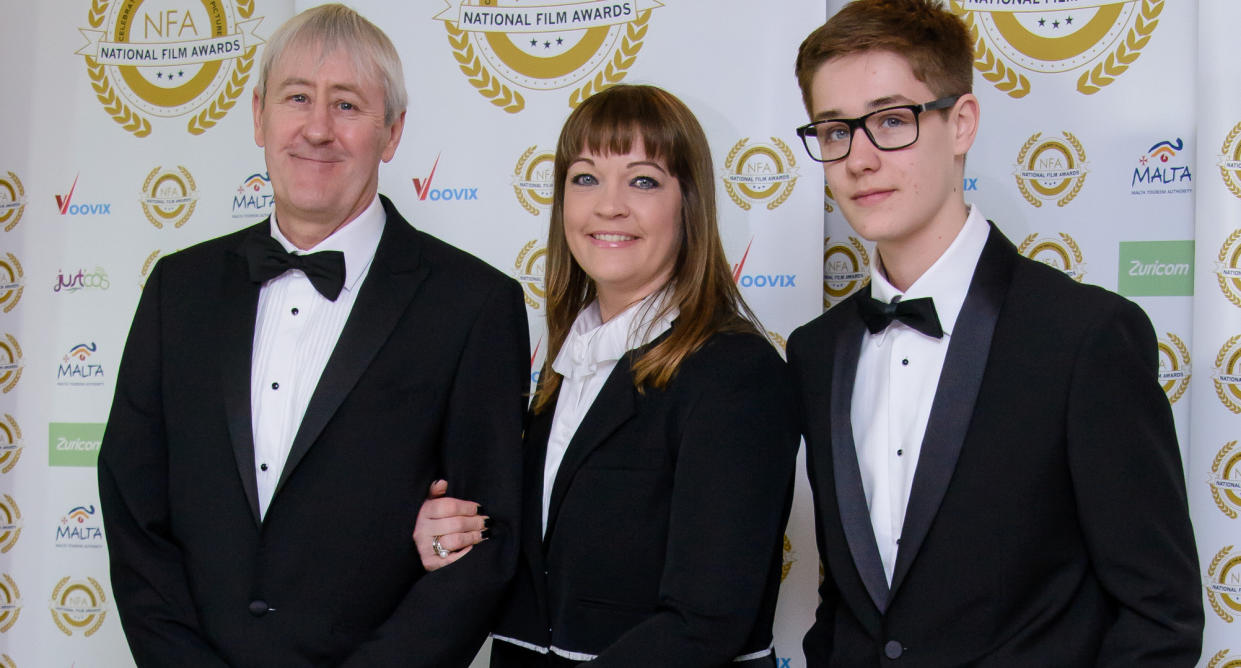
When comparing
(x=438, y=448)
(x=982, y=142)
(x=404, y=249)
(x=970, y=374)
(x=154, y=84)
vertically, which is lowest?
(x=438, y=448)

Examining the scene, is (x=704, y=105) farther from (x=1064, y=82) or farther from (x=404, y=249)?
(x=404, y=249)

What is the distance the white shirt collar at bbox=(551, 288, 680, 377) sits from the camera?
2041 millimetres

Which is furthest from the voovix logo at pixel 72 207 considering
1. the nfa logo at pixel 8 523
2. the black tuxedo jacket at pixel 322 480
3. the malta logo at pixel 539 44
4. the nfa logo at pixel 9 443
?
the black tuxedo jacket at pixel 322 480

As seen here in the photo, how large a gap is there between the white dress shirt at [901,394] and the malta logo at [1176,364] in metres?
1.34

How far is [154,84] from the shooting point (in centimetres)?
377

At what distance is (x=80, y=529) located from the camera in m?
3.69

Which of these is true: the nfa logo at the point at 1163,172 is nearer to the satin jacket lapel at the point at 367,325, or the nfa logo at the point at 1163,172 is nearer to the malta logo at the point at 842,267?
the malta logo at the point at 842,267

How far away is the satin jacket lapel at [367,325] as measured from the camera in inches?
74.7

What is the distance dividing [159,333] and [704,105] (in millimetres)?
1732

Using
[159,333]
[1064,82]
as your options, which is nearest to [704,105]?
[1064,82]

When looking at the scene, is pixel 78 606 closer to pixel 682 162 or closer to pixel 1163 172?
pixel 682 162

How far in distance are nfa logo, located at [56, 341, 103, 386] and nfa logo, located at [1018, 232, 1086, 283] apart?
3.19 m

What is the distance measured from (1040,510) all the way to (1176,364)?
60.1 inches

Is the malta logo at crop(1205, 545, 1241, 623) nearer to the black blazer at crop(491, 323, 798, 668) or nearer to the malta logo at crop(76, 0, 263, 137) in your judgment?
the black blazer at crop(491, 323, 798, 668)
